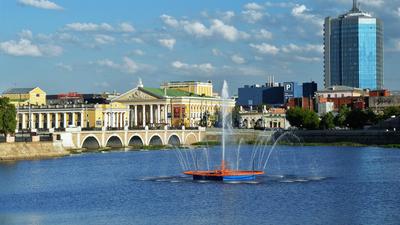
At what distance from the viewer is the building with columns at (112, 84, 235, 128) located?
576ft

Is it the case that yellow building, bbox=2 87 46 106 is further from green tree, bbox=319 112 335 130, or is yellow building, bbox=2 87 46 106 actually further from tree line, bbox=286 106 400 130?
green tree, bbox=319 112 335 130

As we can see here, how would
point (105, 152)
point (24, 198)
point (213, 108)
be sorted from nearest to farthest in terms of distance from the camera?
point (24, 198) → point (105, 152) → point (213, 108)

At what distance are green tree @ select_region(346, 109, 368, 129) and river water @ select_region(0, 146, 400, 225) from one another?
72.2 metres

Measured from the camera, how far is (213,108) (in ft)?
630

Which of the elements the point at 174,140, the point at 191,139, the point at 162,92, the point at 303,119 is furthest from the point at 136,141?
the point at 162,92

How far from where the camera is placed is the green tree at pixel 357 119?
513ft

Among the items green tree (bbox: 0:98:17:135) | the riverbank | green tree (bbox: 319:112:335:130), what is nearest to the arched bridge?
the riverbank

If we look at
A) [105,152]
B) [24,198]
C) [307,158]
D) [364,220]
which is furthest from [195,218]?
[105,152]

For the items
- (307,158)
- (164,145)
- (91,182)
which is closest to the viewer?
(91,182)

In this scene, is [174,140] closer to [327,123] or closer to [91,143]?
[91,143]

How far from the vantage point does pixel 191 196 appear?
181 ft

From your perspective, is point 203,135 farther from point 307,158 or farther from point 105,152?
point 307,158

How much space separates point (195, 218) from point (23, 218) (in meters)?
8.81

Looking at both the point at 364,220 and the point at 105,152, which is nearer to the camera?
the point at 364,220
